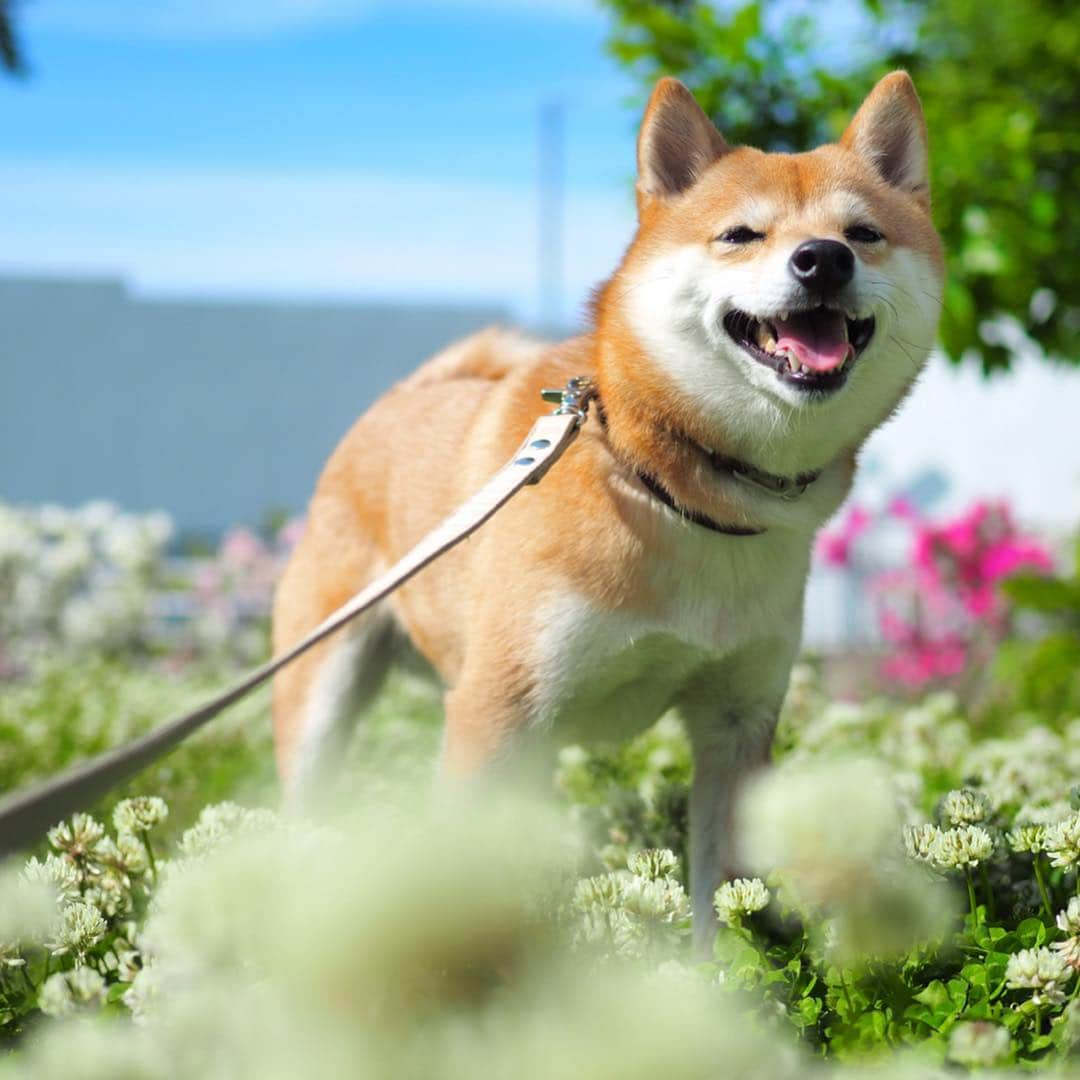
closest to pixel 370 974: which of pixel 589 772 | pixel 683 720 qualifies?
pixel 683 720

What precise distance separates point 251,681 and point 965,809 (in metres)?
1.34

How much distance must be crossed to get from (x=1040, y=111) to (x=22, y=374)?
19794mm

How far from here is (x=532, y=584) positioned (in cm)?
281

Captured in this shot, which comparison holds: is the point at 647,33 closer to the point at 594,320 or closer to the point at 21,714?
the point at 594,320

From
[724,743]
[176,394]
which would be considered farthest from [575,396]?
[176,394]

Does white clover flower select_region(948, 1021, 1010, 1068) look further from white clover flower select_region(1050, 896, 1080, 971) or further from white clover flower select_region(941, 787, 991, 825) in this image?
white clover flower select_region(941, 787, 991, 825)

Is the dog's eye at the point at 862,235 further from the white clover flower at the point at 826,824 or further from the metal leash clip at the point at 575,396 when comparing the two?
the white clover flower at the point at 826,824

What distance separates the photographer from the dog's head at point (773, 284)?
104 inches

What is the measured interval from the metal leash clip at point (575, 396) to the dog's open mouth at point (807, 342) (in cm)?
38

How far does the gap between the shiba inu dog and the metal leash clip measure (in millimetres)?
39

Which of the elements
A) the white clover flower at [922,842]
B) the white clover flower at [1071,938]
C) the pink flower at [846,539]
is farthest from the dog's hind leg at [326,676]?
the pink flower at [846,539]

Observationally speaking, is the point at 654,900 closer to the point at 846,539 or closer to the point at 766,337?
the point at 766,337

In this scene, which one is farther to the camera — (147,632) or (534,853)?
(147,632)

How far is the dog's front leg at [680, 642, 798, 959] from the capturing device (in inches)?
118
